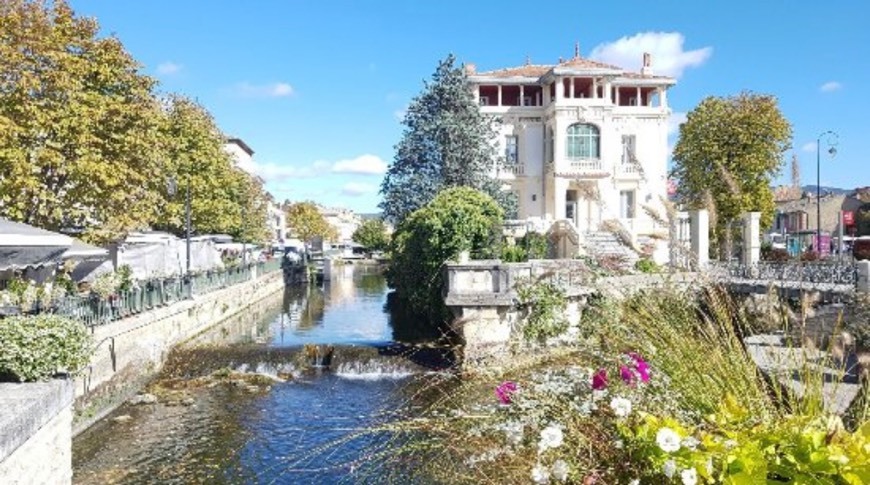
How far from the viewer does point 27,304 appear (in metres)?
13.4

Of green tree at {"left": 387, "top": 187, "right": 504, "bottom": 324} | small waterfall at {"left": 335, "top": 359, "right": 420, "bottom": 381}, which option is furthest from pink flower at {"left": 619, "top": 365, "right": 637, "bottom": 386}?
green tree at {"left": 387, "top": 187, "right": 504, "bottom": 324}

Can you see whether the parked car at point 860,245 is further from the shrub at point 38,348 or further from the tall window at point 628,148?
the shrub at point 38,348

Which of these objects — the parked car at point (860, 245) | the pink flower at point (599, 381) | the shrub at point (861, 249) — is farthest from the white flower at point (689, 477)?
the parked car at point (860, 245)

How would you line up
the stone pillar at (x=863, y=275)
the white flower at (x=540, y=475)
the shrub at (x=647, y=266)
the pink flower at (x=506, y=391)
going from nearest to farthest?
the white flower at (x=540, y=475) → the pink flower at (x=506, y=391) → the shrub at (x=647, y=266) → the stone pillar at (x=863, y=275)

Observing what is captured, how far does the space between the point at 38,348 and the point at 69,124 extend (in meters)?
11.3

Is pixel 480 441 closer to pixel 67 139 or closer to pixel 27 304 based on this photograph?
pixel 27 304

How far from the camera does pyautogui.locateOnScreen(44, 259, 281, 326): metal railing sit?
14172 mm

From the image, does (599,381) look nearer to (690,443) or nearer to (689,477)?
(690,443)

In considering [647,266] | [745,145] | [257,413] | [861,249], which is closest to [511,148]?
[745,145]

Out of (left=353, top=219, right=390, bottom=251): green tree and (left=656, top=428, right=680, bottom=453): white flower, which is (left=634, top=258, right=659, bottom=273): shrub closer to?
(left=656, top=428, right=680, bottom=453): white flower

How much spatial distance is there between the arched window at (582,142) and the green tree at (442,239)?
545 inches

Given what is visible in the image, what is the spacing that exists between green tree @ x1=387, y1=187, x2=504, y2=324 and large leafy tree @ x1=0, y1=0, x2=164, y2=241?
9.26 metres

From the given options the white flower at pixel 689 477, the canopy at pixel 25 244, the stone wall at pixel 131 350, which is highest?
the canopy at pixel 25 244

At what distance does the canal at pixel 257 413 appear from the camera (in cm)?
1077
